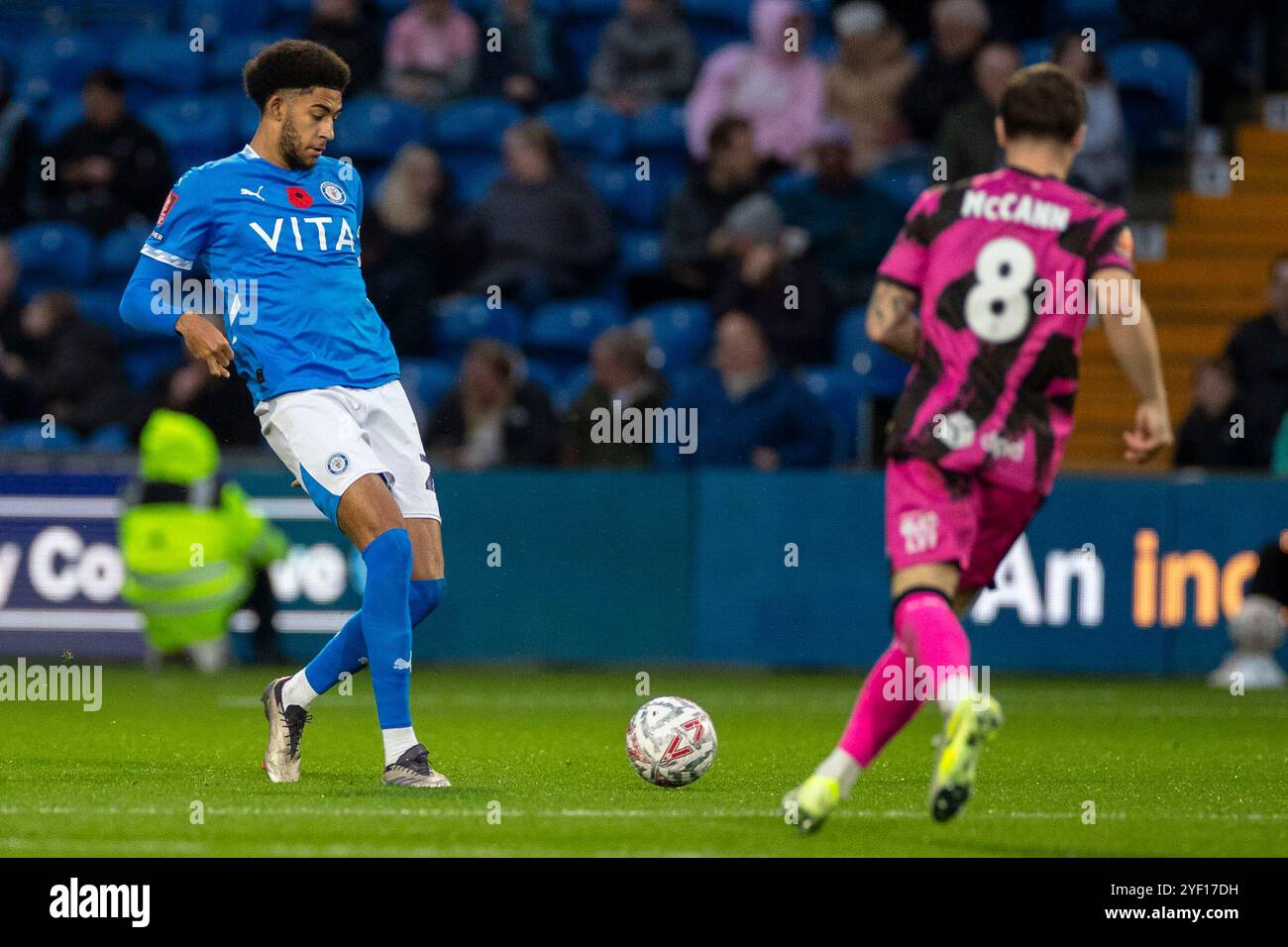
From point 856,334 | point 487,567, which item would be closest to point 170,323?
point 487,567

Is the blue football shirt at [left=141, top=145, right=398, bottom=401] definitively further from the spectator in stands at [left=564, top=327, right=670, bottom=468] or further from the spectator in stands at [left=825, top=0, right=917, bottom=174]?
the spectator in stands at [left=825, top=0, right=917, bottom=174]

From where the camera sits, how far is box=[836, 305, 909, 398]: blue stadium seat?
46.0 ft

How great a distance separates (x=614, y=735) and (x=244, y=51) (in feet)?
30.8

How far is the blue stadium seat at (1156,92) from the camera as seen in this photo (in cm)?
1570

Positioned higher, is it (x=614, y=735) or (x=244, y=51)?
(x=244, y=51)

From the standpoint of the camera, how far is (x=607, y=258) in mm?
15352

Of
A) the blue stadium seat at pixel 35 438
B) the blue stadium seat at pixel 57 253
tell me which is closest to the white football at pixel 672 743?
the blue stadium seat at pixel 35 438

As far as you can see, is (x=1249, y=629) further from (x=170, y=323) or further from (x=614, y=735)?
(x=170, y=323)

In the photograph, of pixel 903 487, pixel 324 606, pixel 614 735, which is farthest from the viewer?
pixel 324 606

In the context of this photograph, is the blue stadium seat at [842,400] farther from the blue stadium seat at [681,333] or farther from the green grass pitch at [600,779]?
the green grass pitch at [600,779]

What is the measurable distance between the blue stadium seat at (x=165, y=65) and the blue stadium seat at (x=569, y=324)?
164 inches

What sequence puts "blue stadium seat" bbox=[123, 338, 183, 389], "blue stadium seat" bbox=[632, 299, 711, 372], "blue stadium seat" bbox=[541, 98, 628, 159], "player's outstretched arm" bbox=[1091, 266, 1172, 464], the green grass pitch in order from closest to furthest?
"player's outstretched arm" bbox=[1091, 266, 1172, 464], the green grass pitch, "blue stadium seat" bbox=[632, 299, 711, 372], "blue stadium seat" bbox=[123, 338, 183, 389], "blue stadium seat" bbox=[541, 98, 628, 159]

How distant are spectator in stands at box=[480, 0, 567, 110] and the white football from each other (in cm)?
1000

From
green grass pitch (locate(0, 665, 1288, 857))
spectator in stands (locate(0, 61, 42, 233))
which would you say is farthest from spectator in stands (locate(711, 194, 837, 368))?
spectator in stands (locate(0, 61, 42, 233))
